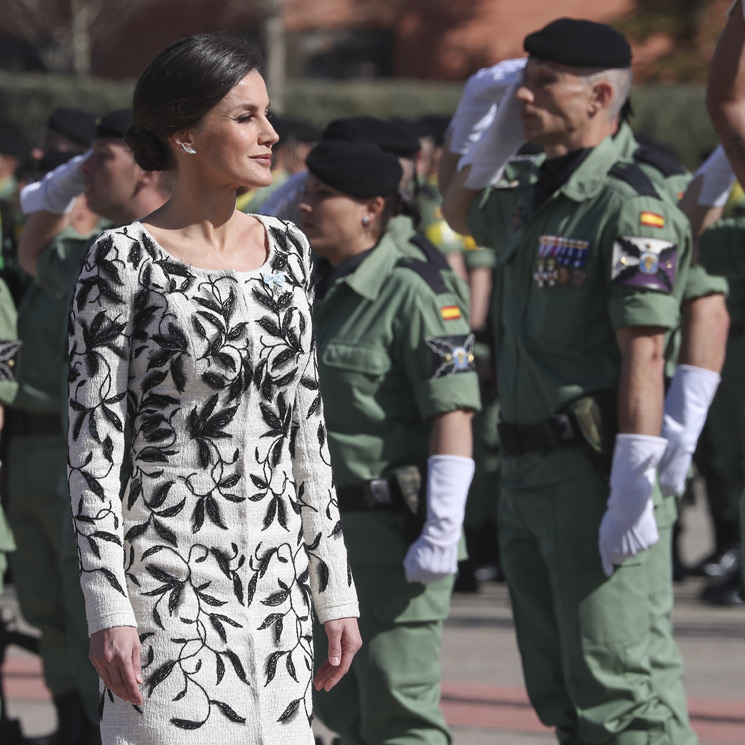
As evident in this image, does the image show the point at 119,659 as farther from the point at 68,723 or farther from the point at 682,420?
the point at 68,723

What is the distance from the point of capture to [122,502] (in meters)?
2.96

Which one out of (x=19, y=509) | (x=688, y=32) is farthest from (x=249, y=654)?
(x=688, y=32)

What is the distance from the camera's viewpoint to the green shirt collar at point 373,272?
184 inches

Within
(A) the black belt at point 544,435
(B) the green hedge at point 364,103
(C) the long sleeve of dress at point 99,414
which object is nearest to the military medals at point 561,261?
(A) the black belt at point 544,435

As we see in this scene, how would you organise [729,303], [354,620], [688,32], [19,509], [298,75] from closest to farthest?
[354,620]
[19,509]
[729,303]
[688,32]
[298,75]

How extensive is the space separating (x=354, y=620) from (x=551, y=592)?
154cm

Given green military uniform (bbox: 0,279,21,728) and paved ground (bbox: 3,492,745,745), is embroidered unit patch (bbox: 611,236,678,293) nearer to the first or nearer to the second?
green military uniform (bbox: 0,279,21,728)

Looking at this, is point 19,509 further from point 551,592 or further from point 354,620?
point 354,620

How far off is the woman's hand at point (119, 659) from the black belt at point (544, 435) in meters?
1.92

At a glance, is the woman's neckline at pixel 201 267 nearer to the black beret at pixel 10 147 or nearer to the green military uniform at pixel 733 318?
the green military uniform at pixel 733 318

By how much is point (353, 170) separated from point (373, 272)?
35 cm

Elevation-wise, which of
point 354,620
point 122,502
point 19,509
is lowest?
point 19,509

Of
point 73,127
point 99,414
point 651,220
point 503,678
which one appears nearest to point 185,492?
point 99,414

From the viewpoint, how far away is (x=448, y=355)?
462 centimetres
